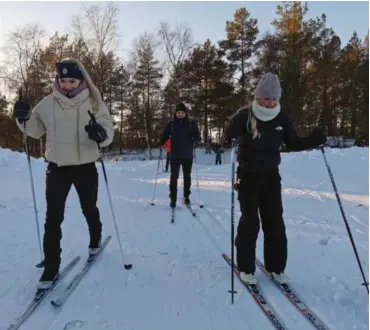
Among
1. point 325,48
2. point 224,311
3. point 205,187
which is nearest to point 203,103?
point 325,48

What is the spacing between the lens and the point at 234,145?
12.4 feet

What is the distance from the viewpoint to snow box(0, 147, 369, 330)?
3.04m

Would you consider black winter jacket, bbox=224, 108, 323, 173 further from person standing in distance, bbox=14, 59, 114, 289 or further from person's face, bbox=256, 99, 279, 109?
person standing in distance, bbox=14, 59, 114, 289

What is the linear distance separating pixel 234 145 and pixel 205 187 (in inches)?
281

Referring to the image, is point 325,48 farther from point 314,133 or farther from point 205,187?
point 314,133

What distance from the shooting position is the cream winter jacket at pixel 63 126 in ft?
12.2

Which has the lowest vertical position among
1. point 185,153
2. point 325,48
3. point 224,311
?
point 224,311

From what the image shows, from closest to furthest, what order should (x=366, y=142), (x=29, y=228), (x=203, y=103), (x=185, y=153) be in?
Answer: (x=29, y=228), (x=185, y=153), (x=366, y=142), (x=203, y=103)

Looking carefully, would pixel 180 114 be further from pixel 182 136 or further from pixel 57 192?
pixel 57 192

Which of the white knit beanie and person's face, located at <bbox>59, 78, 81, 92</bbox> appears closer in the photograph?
the white knit beanie

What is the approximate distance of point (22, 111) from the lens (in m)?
3.72

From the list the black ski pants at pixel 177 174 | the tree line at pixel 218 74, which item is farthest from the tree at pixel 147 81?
the black ski pants at pixel 177 174

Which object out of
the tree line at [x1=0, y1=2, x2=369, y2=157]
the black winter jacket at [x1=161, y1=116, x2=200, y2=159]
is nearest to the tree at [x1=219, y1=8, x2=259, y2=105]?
the tree line at [x1=0, y1=2, x2=369, y2=157]

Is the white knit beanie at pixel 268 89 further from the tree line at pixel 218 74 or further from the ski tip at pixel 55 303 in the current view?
the tree line at pixel 218 74
